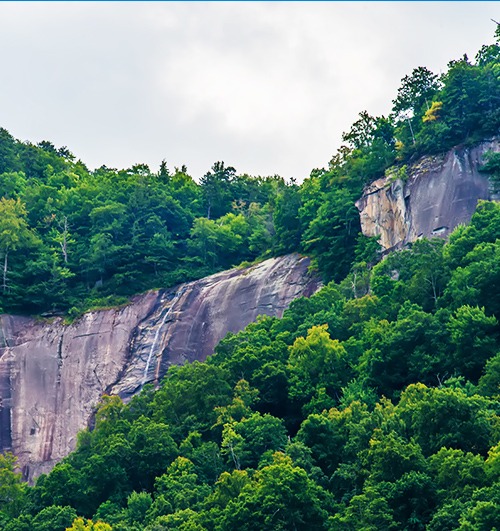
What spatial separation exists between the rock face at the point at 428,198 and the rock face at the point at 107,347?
5.51 metres

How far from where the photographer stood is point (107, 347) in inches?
2579

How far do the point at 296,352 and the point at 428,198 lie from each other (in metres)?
15.9

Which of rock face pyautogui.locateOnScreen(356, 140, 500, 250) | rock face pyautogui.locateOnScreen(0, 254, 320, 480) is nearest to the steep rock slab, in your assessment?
rock face pyautogui.locateOnScreen(0, 254, 320, 480)

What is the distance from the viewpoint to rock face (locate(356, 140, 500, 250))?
61.1 metres

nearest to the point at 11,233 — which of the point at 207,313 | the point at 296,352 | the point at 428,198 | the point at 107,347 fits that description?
the point at 107,347

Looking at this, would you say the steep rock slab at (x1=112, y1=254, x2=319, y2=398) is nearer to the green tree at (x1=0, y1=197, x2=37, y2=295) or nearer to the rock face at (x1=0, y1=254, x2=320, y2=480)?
the rock face at (x1=0, y1=254, x2=320, y2=480)

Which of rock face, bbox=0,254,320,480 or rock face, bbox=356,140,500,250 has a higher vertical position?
rock face, bbox=356,140,500,250

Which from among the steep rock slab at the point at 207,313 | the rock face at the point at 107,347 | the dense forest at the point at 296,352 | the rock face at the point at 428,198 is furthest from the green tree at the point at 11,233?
the rock face at the point at 428,198

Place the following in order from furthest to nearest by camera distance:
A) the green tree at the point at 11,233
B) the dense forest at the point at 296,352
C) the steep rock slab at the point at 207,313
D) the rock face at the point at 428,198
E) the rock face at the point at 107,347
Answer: the green tree at the point at 11,233 < the steep rock slab at the point at 207,313 < the rock face at the point at 107,347 < the rock face at the point at 428,198 < the dense forest at the point at 296,352

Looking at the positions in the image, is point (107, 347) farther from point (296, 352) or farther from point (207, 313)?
point (296, 352)

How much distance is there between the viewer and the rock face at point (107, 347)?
6166 centimetres

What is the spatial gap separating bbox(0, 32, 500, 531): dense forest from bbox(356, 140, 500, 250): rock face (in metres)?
1.20

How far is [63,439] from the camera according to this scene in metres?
61.1

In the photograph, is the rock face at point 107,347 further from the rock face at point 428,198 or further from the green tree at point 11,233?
the rock face at point 428,198
